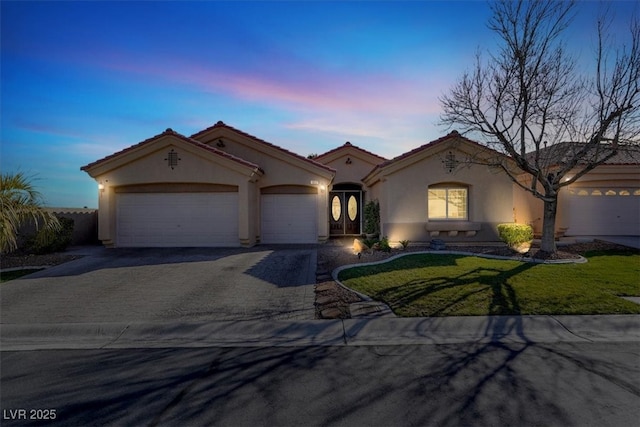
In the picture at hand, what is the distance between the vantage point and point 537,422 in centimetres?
333

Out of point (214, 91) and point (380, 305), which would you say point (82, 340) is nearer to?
point (380, 305)

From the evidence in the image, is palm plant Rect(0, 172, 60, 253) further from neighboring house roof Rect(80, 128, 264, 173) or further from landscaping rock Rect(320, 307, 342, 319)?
landscaping rock Rect(320, 307, 342, 319)

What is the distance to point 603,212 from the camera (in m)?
15.8

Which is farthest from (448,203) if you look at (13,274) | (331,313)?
(13,274)

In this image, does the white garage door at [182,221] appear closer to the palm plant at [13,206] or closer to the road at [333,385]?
the palm plant at [13,206]

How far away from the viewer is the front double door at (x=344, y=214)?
65.6 feet

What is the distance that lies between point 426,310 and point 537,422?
313cm

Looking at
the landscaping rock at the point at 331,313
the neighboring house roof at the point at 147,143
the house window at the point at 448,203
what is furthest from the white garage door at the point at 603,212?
the neighboring house roof at the point at 147,143

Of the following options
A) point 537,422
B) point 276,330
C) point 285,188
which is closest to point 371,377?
point 537,422

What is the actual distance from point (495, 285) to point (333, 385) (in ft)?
17.4

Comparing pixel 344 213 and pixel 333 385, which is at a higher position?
pixel 344 213

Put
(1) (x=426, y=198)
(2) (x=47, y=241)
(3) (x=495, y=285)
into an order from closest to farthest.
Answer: (3) (x=495, y=285)
(2) (x=47, y=241)
(1) (x=426, y=198)

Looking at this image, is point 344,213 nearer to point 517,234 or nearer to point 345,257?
point 345,257

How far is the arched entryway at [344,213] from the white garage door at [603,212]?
32.7 feet
